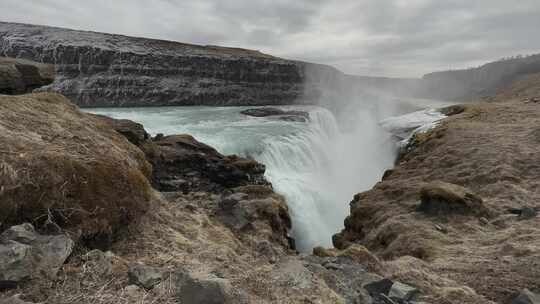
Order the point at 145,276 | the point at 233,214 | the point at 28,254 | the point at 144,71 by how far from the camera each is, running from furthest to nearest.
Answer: the point at 144,71, the point at 233,214, the point at 145,276, the point at 28,254

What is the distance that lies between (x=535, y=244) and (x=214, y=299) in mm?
7322

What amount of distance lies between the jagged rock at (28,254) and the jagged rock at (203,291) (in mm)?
1235

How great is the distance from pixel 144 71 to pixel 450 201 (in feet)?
180

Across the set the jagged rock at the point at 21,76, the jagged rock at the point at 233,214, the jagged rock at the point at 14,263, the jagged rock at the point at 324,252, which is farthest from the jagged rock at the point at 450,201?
the jagged rock at the point at 21,76

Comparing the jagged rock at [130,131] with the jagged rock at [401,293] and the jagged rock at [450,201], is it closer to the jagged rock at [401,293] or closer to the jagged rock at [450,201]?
the jagged rock at [450,201]

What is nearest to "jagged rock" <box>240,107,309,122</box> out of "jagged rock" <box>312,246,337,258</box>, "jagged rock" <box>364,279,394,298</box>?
"jagged rock" <box>312,246,337,258</box>

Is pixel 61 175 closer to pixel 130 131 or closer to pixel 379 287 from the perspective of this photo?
pixel 379 287

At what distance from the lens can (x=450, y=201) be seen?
10.1m

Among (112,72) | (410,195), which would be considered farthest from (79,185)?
(112,72)

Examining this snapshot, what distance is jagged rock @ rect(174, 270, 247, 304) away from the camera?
3.20m

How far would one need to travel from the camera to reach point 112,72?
2085 inches

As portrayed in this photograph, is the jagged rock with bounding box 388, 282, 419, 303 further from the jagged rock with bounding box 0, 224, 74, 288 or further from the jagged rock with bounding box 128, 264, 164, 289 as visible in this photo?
the jagged rock with bounding box 0, 224, 74, 288

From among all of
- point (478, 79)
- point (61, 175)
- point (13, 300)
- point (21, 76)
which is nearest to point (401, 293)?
point (13, 300)

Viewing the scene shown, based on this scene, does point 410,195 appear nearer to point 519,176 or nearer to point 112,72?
point 519,176
